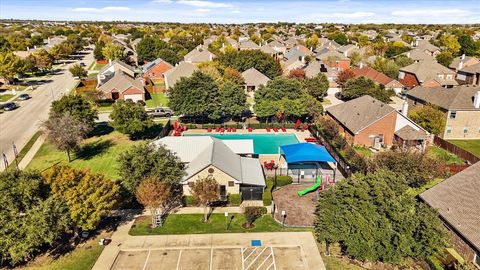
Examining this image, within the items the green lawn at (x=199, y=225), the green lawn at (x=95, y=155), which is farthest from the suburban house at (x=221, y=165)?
the green lawn at (x=95, y=155)

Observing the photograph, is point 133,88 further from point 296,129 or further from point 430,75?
point 430,75

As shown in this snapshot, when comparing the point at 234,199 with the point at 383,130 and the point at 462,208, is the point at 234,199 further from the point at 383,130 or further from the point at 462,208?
the point at 383,130

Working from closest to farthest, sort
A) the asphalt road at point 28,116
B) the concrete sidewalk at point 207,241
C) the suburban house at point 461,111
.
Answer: the concrete sidewalk at point 207,241, the asphalt road at point 28,116, the suburban house at point 461,111

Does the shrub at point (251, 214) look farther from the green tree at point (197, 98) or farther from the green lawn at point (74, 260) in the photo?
the green tree at point (197, 98)

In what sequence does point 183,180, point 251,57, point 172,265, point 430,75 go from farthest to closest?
point 251,57 < point 430,75 < point 183,180 < point 172,265

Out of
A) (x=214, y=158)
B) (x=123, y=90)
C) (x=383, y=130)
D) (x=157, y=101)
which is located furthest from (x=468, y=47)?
(x=214, y=158)

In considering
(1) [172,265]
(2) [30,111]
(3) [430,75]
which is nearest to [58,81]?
(2) [30,111]
